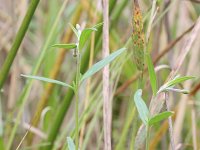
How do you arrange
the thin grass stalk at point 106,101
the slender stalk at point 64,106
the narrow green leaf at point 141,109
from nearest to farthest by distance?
the narrow green leaf at point 141,109, the thin grass stalk at point 106,101, the slender stalk at point 64,106

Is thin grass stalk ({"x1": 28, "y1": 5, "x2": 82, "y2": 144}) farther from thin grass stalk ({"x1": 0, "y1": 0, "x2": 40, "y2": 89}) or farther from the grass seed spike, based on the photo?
the grass seed spike

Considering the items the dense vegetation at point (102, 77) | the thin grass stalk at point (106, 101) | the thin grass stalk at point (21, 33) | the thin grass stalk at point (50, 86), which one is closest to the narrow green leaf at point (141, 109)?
the dense vegetation at point (102, 77)

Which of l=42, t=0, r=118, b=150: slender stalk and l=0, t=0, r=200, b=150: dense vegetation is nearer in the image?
l=0, t=0, r=200, b=150: dense vegetation

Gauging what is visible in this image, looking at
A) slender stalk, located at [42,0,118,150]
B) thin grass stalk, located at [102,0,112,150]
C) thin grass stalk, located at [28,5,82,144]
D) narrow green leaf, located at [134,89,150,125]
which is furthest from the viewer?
thin grass stalk, located at [28,5,82,144]

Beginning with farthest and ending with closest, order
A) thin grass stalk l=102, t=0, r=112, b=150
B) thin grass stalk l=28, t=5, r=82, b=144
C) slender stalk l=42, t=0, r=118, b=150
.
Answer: thin grass stalk l=28, t=5, r=82, b=144 < slender stalk l=42, t=0, r=118, b=150 < thin grass stalk l=102, t=0, r=112, b=150

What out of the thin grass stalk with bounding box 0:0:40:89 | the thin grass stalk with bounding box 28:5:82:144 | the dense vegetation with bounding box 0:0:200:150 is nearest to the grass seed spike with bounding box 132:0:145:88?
the dense vegetation with bounding box 0:0:200:150

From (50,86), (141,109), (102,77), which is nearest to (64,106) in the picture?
(102,77)

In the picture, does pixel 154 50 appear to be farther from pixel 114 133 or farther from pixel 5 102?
pixel 5 102

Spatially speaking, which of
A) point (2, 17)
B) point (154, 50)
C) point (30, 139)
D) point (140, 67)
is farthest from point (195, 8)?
point (140, 67)

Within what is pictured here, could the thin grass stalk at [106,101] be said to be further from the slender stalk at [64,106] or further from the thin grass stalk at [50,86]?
the thin grass stalk at [50,86]

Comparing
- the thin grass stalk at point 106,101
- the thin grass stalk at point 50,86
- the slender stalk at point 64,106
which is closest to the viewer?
the thin grass stalk at point 106,101

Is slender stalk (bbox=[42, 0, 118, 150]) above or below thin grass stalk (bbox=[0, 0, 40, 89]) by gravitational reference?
below
